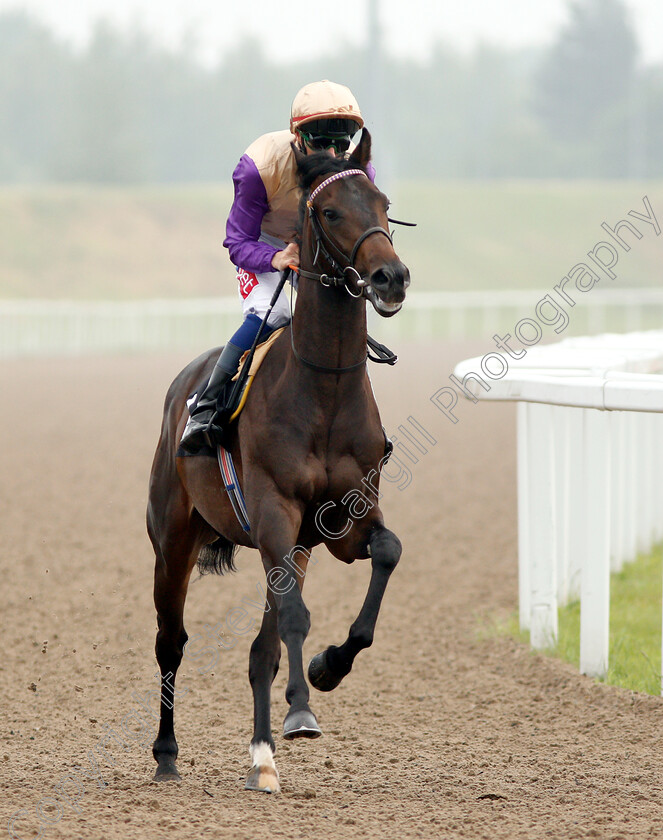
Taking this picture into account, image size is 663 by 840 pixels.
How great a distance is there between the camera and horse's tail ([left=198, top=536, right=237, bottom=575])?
177 inches

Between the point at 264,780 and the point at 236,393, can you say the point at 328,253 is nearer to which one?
the point at 236,393

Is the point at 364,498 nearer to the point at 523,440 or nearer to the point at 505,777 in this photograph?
the point at 505,777

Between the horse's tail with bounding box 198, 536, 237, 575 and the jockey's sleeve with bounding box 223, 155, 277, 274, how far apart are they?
1.12 meters

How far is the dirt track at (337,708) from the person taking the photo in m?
3.36

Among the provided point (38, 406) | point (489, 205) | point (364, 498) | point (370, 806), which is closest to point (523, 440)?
point (364, 498)

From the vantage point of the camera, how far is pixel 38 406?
15.4m

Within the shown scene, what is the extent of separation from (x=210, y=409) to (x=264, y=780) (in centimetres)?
124

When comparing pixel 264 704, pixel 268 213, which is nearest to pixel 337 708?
pixel 264 704

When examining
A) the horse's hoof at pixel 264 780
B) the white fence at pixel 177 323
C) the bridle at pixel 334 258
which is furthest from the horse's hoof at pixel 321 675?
the white fence at pixel 177 323

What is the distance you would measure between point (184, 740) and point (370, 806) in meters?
1.25

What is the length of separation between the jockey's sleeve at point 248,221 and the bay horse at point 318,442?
0.23 meters

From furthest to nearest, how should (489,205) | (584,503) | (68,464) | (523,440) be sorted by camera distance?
1. (489,205)
2. (68,464)
3. (523,440)
4. (584,503)

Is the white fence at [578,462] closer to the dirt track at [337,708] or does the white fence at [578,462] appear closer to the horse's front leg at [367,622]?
the dirt track at [337,708]

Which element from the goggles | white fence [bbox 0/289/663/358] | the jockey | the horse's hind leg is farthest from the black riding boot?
white fence [bbox 0/289/663/358]
